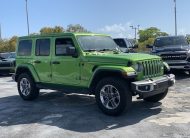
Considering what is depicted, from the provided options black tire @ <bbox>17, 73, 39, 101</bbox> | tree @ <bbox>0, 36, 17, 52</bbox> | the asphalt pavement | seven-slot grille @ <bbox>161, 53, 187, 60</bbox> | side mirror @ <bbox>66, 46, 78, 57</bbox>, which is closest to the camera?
the asphalt pavement

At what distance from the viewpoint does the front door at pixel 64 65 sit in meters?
9.16

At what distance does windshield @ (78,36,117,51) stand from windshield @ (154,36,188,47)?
22.4 feet

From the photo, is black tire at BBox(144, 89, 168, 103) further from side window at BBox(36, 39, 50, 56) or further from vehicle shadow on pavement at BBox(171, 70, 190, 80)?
vehicle shadow on pavement at BBox(171, 70, 190, 80)

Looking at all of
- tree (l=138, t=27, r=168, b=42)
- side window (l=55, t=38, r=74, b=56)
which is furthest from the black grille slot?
tree (l=138, t=27, r=168, b=42)

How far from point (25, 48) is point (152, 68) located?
4.12 meters

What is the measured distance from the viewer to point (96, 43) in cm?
955

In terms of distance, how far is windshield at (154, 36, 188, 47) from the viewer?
16375mm

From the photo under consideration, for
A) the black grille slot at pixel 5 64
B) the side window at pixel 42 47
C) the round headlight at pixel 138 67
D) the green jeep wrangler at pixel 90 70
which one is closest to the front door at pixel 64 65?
the green jeep wrangler at pixel 90 70

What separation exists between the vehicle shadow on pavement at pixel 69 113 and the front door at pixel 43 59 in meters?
0.80

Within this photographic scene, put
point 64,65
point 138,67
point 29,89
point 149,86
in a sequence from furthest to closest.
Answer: point 29,89, point 64,65, point 138,67, point 149,86

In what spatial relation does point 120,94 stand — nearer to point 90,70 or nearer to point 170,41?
point 90,70

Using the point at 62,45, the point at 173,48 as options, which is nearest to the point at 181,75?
the point at 173,48

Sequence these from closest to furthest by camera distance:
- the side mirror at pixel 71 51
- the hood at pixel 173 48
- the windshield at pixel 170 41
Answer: the side mirror at pixel 71 51
the hood at pixel 173 48
the windshield at pixel 170 41

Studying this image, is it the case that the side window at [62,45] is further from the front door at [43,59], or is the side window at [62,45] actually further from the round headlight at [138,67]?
the round headlight at [138,67]
